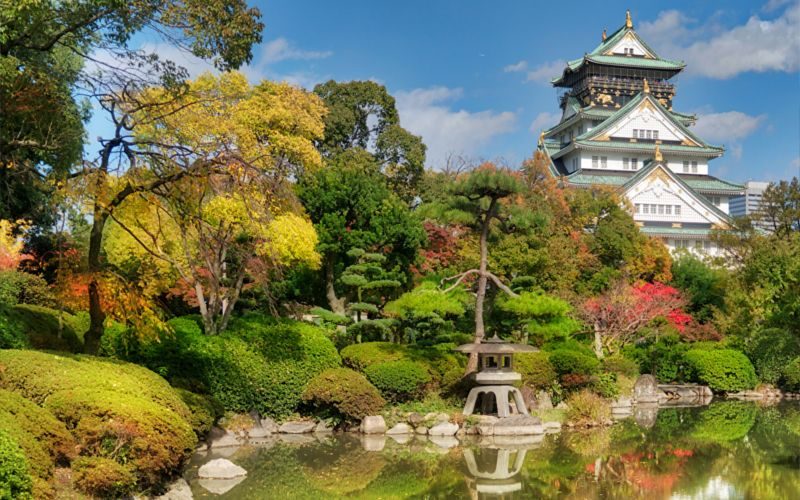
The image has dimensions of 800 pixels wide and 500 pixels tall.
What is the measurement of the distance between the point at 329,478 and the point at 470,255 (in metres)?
11.0

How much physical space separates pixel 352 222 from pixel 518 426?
7.73 m

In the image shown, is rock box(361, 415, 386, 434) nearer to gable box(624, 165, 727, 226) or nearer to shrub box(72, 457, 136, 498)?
shrub box(72, 457, 136, 498)

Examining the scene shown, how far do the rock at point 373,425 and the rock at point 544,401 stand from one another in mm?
3859

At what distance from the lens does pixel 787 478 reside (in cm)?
1080

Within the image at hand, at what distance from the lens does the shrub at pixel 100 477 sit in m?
6.70

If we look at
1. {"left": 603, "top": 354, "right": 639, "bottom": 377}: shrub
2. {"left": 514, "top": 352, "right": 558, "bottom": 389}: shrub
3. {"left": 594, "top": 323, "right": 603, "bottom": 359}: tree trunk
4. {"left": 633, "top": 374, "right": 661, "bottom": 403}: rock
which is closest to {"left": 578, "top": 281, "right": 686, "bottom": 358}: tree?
{"left": 594, "top": 323, "right": 603, "bottom": 359}: tree trunk

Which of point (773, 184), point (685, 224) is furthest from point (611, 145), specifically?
point (773, 184)

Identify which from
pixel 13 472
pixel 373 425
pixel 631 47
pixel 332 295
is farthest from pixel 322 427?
pixel 631 47

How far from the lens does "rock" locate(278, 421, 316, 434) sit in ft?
48.8

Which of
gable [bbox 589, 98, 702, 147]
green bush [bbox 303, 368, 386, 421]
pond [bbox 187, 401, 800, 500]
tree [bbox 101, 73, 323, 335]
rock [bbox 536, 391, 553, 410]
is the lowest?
pond [bbox 187, 401, 800, 500]

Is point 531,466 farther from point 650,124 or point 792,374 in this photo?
point 650,124

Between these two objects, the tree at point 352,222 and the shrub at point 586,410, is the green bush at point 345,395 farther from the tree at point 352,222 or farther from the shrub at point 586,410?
the tree at point 352,222

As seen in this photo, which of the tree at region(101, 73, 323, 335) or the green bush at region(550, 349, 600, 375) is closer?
the tree at region(101, 73, 323, 335)

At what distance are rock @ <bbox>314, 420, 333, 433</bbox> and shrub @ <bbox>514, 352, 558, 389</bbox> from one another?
4.30 m
